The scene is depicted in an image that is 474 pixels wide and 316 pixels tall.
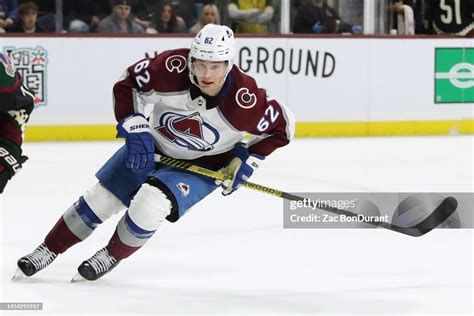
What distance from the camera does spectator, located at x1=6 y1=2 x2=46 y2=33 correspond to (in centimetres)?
751

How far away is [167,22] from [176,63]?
4.40 metres

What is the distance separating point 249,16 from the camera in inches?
316

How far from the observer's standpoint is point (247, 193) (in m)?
5.52

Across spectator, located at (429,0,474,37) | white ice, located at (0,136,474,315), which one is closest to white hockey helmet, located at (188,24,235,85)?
white ice, located at (0,136,474,315)

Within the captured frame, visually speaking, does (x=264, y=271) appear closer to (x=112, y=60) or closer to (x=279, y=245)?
(x=279, y=245)

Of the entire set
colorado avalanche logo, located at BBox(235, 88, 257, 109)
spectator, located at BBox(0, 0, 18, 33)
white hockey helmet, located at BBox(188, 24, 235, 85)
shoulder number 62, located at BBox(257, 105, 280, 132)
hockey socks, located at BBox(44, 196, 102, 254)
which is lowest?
hockey socks, located at BBox(44, 196, 102, 254)

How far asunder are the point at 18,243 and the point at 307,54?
162 inches

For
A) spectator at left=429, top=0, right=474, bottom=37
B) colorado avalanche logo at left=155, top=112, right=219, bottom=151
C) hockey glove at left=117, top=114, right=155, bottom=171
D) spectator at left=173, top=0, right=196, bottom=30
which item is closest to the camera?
hockey glove at left=117, top=114, right=155, bottom=171

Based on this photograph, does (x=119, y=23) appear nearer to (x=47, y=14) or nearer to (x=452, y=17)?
(x=47, y=14)

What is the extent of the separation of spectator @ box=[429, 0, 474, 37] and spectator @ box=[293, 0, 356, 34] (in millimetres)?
736

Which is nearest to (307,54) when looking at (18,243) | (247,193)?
(247,193)
